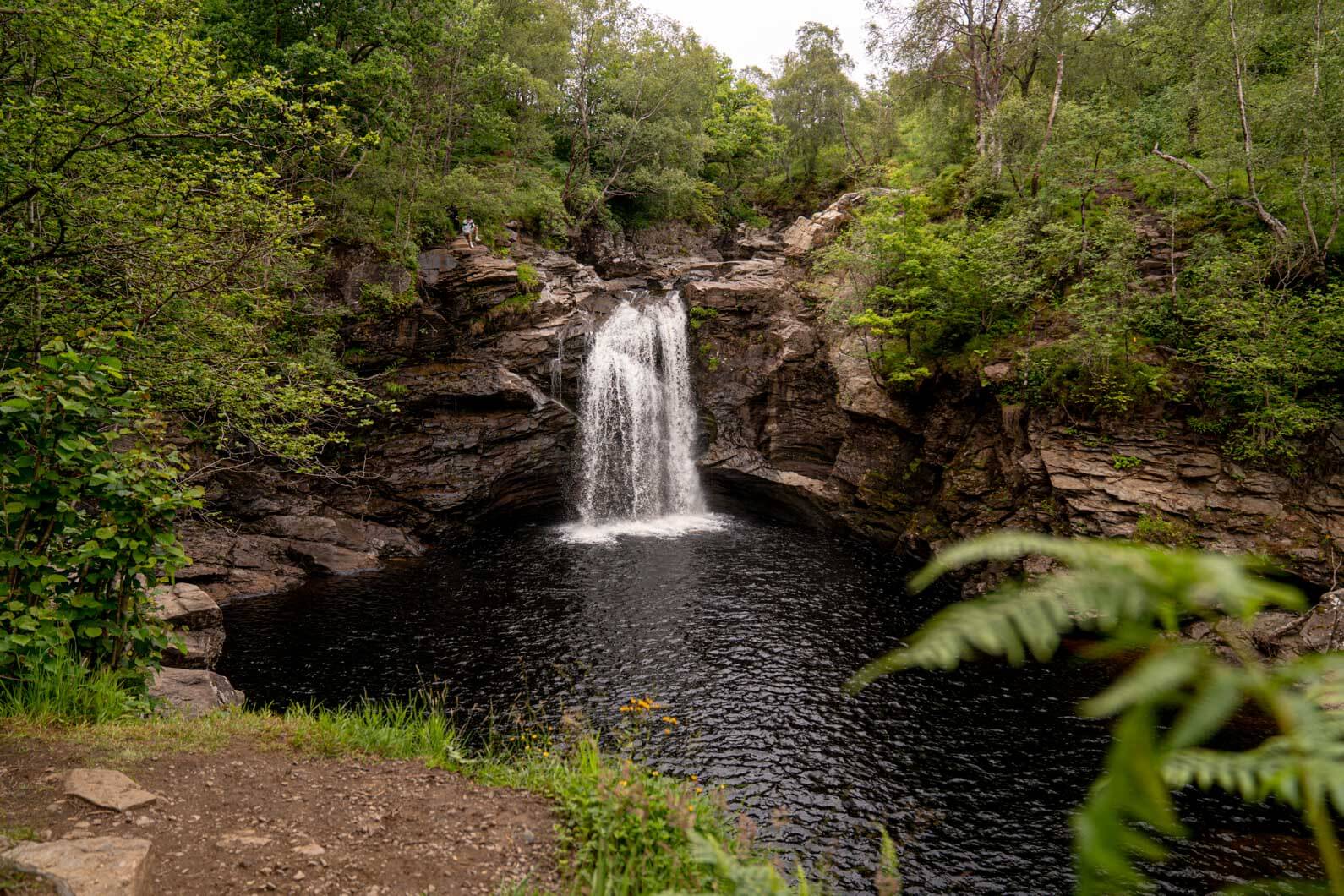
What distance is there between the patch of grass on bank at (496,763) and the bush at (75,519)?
0.45 meters

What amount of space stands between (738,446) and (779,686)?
48.4 ft

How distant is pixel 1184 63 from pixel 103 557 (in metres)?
26.3

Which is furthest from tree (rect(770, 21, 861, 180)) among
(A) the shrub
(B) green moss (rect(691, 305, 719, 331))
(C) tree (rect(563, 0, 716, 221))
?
(A) the shrub

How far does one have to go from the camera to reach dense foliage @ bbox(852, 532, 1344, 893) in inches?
50.9

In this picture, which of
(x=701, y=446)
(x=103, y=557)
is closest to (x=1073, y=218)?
(x=701, y=446)

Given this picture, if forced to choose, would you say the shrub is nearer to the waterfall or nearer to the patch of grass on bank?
the waterfall

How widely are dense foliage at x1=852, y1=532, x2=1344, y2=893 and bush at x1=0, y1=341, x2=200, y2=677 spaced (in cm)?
747

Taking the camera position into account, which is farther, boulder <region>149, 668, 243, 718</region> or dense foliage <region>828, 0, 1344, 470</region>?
dense foliage <region>828, 0, 1344, 470</region>

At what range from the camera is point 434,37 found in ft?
74.0

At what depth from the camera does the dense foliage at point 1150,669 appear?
4.24 feet

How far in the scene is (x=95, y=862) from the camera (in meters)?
4.29

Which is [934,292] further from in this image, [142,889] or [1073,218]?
[142,889]

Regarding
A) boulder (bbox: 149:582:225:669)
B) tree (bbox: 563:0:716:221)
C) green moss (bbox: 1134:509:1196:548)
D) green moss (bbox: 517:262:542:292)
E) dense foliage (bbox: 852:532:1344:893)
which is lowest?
boulder (bbox: 149:582:225:669)

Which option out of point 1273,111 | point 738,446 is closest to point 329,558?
point 738,446
